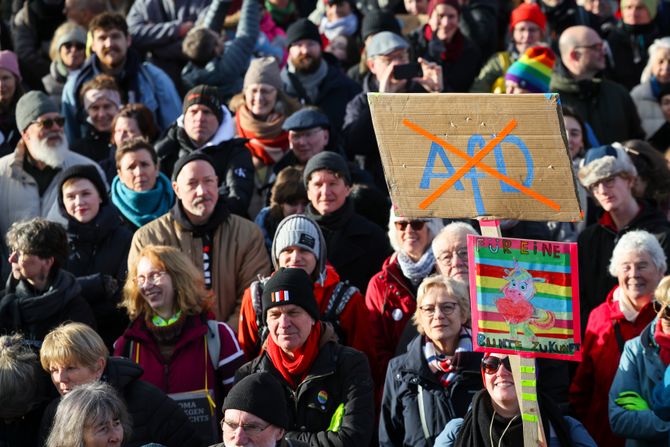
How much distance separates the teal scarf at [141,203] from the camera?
9422mm

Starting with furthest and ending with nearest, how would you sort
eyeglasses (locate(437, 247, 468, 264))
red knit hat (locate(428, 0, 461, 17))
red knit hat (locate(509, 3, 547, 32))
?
red knit hat (locate(428, 0, 461, 17))
red knit hat (locate(509, 3, 547, 32))
eyeglasses (locate(437, 247, 468, 264))

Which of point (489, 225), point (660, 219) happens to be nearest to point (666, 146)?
point (660, 219)

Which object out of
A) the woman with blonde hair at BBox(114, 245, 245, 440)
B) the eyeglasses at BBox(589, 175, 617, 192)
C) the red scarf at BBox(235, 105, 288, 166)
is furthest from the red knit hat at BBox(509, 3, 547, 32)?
the woman with blonde hair at BBox(114, 245, 245, 440)

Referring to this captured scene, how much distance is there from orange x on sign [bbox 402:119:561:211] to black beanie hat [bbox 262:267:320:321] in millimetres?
1509

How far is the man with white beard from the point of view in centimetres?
962

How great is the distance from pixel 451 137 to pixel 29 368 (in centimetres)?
283

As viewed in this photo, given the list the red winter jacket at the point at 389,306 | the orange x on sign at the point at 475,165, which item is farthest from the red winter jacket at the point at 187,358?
the orange x on sign at the point at 475,165

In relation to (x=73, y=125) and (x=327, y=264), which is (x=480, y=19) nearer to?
(x=73, y=125)

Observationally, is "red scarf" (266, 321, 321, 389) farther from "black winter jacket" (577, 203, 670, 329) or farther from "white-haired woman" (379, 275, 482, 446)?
"black winter jacket" (577, 203, 670, 329)

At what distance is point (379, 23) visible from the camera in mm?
12008

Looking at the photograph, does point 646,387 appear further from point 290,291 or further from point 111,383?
point 111,383

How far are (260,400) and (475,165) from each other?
1486 mm

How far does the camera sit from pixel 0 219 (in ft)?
31.6

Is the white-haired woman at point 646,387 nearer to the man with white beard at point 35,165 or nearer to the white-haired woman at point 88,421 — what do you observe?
the white-haired woman at point 88,421
